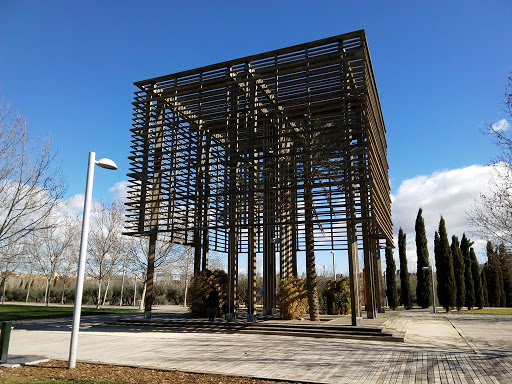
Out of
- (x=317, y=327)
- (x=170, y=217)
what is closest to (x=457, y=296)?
(x=317, y=327)

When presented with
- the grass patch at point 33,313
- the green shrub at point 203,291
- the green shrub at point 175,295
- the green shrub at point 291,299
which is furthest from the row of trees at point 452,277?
the grass patch at point 33,313

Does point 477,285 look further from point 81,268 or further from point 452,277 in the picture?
point 81,268


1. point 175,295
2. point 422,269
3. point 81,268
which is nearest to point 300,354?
point 81,268

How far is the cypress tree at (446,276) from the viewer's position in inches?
1248

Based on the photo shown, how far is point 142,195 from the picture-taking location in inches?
727

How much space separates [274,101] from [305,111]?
5.13ft

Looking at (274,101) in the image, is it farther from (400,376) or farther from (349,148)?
(400,376)

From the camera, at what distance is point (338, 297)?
64.0ft

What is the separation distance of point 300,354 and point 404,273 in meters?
30.3

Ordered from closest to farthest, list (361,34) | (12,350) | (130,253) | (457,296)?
(12,350) < (361,34) < (130,253) < (457,296)

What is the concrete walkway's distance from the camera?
24.9 feet

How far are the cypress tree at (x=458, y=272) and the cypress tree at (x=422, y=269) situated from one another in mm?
2224

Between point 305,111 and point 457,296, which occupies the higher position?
point 305,111

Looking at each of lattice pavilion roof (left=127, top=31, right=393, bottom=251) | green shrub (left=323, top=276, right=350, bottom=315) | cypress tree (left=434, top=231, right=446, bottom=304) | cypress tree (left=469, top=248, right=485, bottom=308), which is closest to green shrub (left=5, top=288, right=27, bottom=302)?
lattice pavilion roof (left=127, top=31, right=393, bottom=251)
